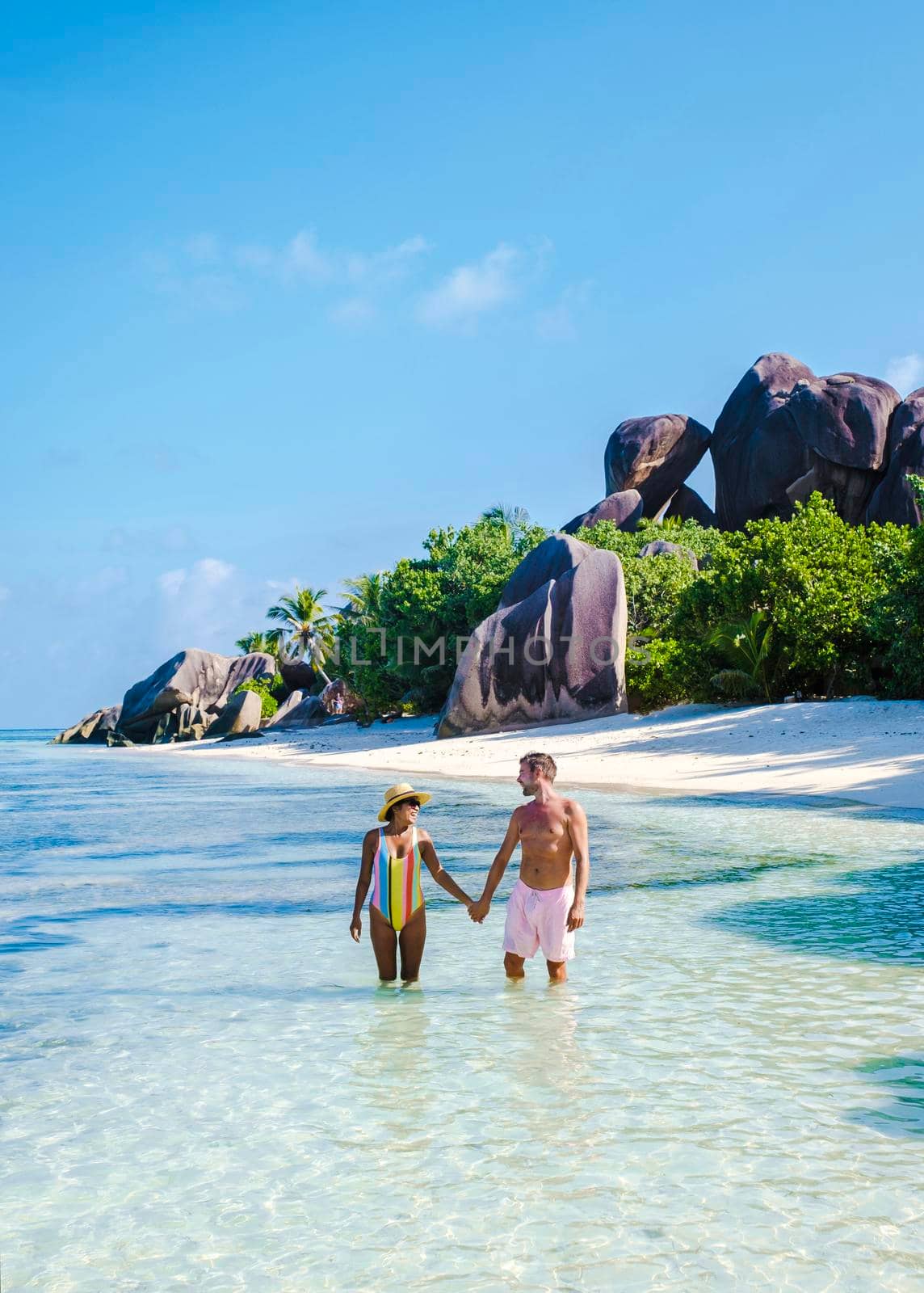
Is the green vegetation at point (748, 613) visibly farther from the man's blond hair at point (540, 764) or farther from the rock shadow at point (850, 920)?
the man's blond hair at point (540, 764)

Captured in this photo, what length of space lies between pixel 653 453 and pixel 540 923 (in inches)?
1843

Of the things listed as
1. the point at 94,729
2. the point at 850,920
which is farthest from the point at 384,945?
the point at 94,729

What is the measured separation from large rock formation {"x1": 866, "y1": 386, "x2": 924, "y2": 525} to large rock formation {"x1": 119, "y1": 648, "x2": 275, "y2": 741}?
3360 centimetres

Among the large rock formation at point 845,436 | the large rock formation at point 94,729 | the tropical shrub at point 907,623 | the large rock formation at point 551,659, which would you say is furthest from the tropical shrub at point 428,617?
the large rock formation at point 94,729

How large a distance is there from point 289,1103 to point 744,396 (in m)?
46.5

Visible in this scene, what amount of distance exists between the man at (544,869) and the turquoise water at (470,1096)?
13.8 inches

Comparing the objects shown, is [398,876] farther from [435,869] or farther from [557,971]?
Result: [557,971]

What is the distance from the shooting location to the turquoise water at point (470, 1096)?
3385 mm

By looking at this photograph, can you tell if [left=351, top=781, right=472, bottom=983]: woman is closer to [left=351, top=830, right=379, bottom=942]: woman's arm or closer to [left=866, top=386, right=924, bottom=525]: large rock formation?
[left=351, top=830, right=379, bottom=942]: woman's arm

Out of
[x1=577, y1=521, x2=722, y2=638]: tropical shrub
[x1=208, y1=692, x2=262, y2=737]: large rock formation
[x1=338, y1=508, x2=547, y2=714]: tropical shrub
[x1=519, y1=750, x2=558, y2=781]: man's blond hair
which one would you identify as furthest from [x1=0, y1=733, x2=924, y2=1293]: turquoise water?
[x1=208, y1=692, x2=262, y2=737]: large rock formation

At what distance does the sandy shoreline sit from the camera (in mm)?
16984

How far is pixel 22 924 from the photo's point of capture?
8758 millimetres

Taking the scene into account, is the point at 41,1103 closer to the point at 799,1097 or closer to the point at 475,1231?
the point at 475,1231

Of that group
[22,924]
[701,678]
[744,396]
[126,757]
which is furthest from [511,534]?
[22,924]
